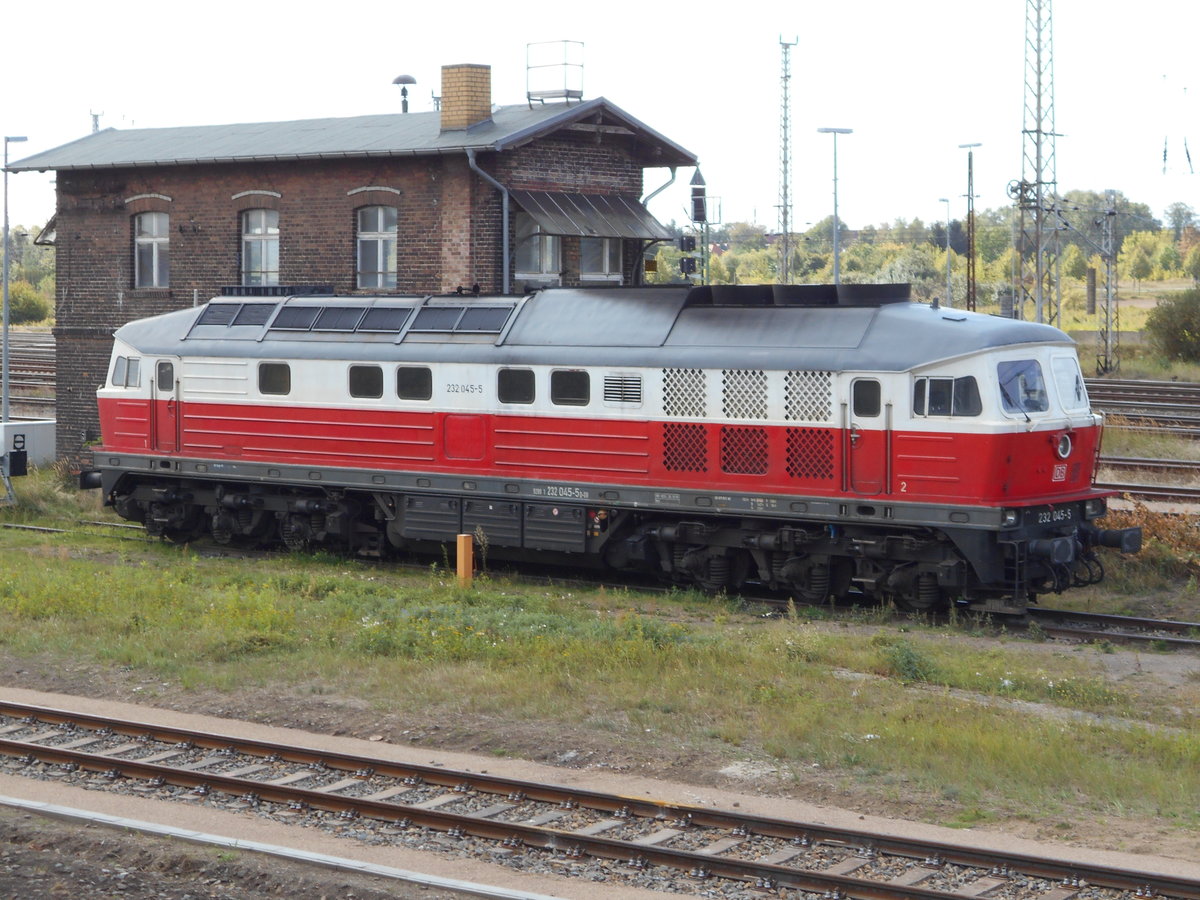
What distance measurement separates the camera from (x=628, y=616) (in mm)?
16047

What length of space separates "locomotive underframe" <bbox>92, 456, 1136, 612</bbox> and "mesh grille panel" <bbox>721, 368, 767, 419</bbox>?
99 centimetres

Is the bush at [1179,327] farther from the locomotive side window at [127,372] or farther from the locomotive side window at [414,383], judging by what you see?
the locomotive side window at [127,372]

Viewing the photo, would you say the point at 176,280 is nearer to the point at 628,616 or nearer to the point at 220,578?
the point at 220,578

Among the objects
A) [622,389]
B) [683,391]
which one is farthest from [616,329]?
[683,391]

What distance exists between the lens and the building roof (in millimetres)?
26094

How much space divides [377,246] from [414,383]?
7.43 m

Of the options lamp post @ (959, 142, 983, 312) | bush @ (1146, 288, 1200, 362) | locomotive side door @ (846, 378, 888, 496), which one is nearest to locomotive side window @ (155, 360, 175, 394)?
locomotive side door @ (846, 378, 888, 496)

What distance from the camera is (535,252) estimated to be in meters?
27.0

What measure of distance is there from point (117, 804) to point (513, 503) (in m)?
9.78

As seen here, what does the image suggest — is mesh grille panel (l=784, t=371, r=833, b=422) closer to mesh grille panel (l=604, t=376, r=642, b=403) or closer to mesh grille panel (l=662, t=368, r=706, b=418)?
mesh grille panel (l=662, t=368, r=706, b=418)

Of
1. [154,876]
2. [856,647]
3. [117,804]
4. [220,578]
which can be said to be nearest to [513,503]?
[220,578]

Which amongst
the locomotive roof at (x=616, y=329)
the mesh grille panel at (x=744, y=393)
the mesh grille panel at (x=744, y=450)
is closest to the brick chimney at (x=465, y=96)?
the locomotive roof at (x=616, y=329)

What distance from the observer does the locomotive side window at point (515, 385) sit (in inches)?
768

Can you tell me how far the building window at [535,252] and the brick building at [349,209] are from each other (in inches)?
1.1
